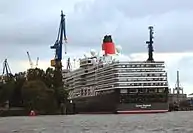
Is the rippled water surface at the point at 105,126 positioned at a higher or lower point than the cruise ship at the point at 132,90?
lower

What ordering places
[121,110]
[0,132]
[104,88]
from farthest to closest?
1. [104,88]
2. [121,110]
3. [0,132]

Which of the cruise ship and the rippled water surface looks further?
the cruise ship

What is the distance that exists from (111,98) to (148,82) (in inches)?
543

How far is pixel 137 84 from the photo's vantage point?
622ft

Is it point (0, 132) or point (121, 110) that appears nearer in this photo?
point (0, 132)

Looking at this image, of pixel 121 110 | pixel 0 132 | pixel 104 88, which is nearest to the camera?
pixel 0 132

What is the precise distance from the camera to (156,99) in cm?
18712

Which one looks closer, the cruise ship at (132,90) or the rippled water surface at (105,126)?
the rippled water surface at (105,126)

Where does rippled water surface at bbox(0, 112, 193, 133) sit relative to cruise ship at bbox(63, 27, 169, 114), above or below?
below

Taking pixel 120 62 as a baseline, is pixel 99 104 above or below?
below

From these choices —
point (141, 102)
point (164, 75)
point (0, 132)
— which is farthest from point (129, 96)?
point (0, 132)

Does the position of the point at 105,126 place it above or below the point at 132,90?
below

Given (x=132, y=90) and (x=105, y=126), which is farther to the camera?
(x=132, y=90)

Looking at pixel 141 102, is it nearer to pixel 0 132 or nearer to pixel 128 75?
pixel 128 75
